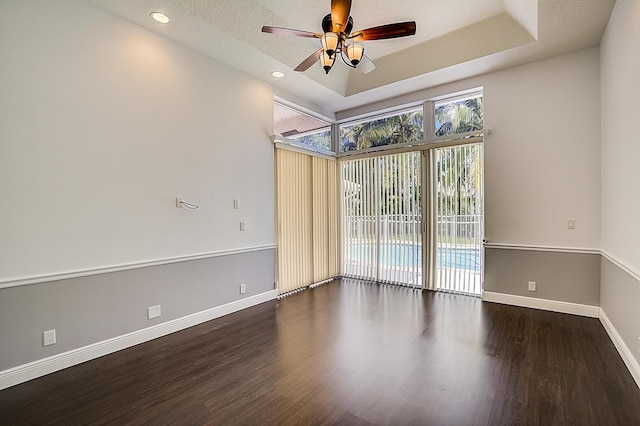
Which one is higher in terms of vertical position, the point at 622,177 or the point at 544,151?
the point at 544,151

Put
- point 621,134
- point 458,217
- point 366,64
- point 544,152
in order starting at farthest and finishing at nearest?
point 458,217 → point 544,152 → point 366,64 → point 621,134

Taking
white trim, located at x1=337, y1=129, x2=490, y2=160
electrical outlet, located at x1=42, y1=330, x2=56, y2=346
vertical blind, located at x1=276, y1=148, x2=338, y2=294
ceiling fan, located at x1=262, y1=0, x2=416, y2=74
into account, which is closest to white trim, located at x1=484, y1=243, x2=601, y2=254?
white trim, located at x1=337, y1=129, x2=490, y2=160

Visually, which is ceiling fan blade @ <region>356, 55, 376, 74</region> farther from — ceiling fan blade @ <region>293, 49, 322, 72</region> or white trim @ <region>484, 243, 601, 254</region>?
white trim @ <region>484, 243, 601, 254</region>

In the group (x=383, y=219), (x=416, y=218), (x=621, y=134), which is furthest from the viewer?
(x=383, y=219)

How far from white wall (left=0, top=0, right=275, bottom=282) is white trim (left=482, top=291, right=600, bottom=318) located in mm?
3494

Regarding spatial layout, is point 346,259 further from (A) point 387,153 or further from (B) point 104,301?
(B) point 104,301

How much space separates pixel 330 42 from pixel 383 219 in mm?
3309

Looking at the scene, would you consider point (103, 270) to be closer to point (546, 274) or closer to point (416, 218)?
point (416, 218)

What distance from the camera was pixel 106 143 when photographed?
282cm

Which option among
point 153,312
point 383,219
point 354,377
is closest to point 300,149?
point 383,219

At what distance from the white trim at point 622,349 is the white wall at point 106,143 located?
390cm

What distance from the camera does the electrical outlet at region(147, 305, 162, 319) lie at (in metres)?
3.12

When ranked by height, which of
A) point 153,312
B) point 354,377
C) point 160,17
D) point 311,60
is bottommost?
point 354,377

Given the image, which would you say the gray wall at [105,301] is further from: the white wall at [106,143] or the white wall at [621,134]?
the white wall at [621,134]
